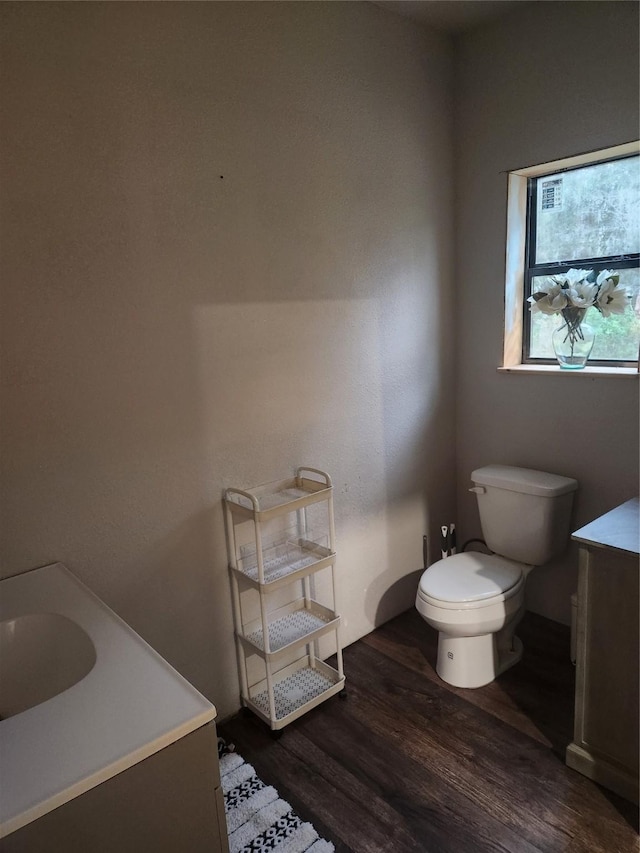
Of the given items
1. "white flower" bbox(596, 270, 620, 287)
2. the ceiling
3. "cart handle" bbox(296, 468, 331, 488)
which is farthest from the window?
"cart handle" bbox(296, 468, 331, 488)

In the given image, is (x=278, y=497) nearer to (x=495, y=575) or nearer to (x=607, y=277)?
(x=495, y=575)

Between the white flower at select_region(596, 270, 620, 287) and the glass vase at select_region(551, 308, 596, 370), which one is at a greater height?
the white flower at select_region(596, 270, 620, 287)

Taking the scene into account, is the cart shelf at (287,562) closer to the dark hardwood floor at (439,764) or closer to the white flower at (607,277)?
the dark hardwood floor at (439,764)

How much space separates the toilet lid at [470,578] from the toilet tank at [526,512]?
9 centimetres

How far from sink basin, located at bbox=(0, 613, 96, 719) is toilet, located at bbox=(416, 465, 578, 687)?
4.29ft

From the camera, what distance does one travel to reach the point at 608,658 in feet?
5.41

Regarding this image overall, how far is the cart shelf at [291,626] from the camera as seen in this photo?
1975 mm

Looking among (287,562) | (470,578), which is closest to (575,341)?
(470,578)

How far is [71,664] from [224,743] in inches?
36.3

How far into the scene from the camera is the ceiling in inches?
87.0

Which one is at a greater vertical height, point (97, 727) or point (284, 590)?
point (97, 727)

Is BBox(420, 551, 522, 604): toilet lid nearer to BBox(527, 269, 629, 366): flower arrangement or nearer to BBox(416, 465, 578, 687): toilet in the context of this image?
BBox(416, 465, 578, 687): toilet

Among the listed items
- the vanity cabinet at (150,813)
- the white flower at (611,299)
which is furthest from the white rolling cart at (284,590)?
the white flower at (611,299)

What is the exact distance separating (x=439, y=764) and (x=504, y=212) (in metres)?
2.22
